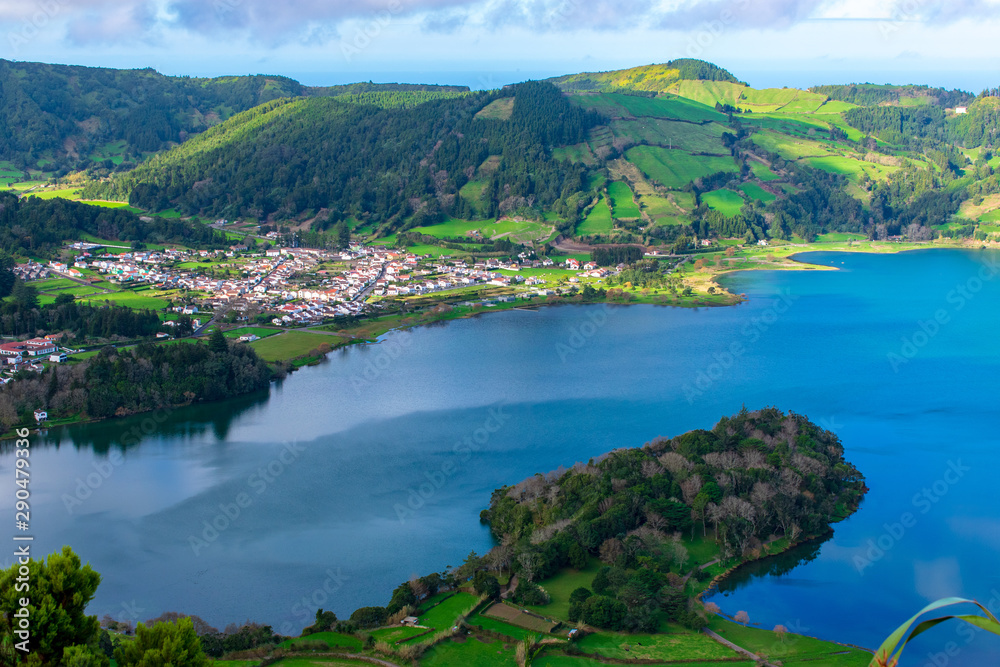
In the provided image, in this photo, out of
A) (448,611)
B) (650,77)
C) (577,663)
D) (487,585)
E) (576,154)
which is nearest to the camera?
(577,663)

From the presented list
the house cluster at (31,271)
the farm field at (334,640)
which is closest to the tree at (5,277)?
the house cluster at (31,271)

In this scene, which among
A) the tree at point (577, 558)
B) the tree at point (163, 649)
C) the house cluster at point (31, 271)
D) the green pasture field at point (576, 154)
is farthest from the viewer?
the green pasture field at point (576, 154)

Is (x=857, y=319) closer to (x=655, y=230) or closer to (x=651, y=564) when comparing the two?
(x=655, y=230)

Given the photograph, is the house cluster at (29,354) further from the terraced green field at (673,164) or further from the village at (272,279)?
the terraced green field at (673,164)

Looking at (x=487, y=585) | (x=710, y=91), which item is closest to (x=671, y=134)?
(x=710, y=91)

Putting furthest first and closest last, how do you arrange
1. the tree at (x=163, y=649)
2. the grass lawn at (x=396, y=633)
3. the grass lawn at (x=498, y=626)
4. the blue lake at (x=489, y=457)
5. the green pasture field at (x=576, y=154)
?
the green pasture field at (x=576, y=154), the blue lake at (x=489, y=457), the grass lawn at (x=498, y=626), the grass lawn at (x=396, y=633), the tree at (x=163, y=649)

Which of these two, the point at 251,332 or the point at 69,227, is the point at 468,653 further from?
the point at 69,227

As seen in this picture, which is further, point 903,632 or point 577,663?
point 577,663
